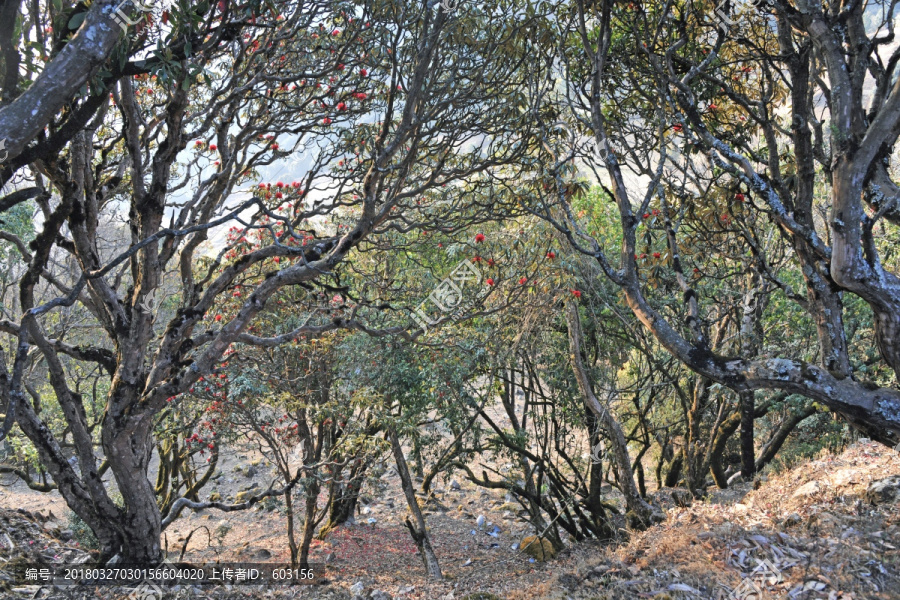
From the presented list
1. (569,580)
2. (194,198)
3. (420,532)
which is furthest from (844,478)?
(194,198)

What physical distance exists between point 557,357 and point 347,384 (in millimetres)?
3276

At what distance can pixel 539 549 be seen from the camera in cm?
885

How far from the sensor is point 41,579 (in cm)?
430

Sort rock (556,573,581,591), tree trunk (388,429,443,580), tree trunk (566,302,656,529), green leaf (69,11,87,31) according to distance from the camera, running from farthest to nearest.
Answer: tree trunk (388,429,443,580), tree trunk (566,302,656,529), rock (556,573,581,591), green leaf (69,11,87,31)

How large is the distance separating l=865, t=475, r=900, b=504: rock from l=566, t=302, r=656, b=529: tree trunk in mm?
2535

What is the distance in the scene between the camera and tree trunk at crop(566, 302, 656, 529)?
7.17m

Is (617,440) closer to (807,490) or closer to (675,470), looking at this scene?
(807,490)

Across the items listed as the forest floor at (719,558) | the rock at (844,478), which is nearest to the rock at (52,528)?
the forest floor at (719,558)

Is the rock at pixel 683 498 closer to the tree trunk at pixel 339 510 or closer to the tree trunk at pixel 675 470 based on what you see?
the tree trunk at pixel 675 470

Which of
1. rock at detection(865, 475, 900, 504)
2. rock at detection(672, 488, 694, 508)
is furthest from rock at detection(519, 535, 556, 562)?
rock at detection(865, 475, 900, 504)

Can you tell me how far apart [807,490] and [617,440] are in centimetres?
233

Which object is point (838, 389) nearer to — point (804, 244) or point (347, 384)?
point (804, 244)

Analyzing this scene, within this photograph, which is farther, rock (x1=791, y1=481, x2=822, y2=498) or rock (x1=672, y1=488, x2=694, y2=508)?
rock (x1=672, y1=488, x2=694, y2=508)

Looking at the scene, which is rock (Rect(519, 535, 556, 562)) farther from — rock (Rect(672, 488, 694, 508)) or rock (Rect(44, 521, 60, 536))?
rock (Rect(44, 521, 60, 536))
